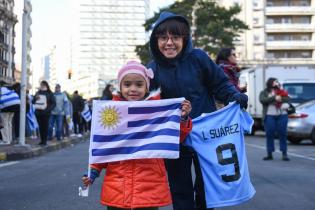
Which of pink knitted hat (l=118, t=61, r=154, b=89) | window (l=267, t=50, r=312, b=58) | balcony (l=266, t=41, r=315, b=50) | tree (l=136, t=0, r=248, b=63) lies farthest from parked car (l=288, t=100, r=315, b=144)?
window (l=267, t=50, r=312, b=58)

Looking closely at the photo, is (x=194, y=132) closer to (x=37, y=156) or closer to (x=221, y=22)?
(x=37, y=156)

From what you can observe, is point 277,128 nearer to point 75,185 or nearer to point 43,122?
point 75,185

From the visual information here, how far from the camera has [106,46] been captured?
6673 inches

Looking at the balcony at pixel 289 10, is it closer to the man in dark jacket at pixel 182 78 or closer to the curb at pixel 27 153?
the curb at pixel 27 153

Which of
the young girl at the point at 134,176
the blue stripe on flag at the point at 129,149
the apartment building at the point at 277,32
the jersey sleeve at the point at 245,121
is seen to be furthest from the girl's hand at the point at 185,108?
the apartment building at the point at 277,32

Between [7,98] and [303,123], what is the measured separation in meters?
9.08

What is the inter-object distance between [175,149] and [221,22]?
4478cm

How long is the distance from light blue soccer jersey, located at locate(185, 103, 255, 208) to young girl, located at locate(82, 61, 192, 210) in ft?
1.04

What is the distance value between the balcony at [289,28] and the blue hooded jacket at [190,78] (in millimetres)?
73731

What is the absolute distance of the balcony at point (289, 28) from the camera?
246 ft

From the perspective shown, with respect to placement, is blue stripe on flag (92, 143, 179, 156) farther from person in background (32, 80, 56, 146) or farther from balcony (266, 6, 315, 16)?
balcony (266, 6, 315, 16)

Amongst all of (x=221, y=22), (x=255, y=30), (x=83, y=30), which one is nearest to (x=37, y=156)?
(x=221, y=22)

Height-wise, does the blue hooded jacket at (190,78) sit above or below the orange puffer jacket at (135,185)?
above

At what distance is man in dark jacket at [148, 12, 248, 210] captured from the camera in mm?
3959
